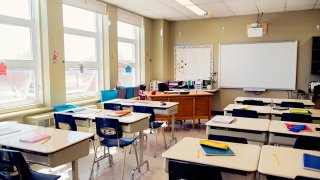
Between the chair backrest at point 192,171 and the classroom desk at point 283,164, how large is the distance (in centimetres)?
32

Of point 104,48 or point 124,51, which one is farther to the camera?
point 124,51

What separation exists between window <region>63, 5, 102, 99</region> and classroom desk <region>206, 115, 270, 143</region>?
3.32 meters

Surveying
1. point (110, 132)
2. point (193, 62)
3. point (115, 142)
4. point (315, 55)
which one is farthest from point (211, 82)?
point (110, 132)

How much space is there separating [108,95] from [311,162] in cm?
458

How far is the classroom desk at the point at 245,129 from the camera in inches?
116

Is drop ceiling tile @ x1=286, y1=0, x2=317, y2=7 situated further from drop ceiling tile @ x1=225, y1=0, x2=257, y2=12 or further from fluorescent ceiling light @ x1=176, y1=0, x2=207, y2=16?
fluorescent ceiling light @ x1=176, y1=0, x2=207, y2=16

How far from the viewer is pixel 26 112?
416 cm

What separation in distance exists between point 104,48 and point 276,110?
3.98 metres

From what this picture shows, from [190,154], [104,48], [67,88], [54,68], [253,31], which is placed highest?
[253,31]

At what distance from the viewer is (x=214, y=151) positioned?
2.15m

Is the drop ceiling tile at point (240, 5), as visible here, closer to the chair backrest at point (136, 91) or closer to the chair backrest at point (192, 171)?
the chair backrest at point (136, 91)

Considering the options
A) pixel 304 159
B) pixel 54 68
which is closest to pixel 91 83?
pixel 54 68

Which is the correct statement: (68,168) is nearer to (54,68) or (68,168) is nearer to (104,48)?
(54,68)

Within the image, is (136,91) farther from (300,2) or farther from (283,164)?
(283,164)
